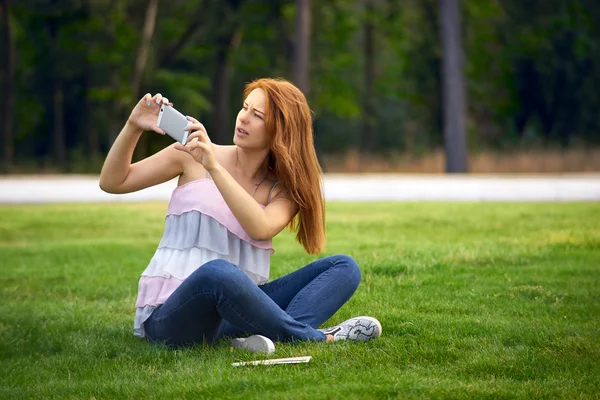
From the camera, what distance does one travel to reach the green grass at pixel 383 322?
434 cm

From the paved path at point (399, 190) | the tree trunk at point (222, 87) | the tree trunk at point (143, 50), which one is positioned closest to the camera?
the paved path at point (399, 190)

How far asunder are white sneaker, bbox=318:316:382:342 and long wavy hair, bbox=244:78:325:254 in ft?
1.45

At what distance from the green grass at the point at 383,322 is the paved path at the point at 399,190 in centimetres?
435

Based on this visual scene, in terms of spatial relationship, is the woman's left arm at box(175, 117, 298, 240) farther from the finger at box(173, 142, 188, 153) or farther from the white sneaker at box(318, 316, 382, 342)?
the white sneaker at box(318, 316, 382, 342)

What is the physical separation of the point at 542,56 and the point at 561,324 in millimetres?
33654

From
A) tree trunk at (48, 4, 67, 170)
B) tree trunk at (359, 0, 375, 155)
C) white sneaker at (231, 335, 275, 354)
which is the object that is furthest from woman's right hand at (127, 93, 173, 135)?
tree trunk at (359, 0, 375, 155)

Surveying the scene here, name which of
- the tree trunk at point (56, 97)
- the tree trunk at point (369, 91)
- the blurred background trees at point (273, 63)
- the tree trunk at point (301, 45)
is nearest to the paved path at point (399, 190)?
the tree trunk at point (301, 45)

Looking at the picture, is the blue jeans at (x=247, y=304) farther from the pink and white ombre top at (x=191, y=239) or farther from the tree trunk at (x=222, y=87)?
the tree trunk at (x=222, y=87)

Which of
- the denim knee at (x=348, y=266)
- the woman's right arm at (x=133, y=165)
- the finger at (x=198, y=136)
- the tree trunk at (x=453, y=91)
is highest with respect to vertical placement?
the tree trunk at (x=453, y=91)

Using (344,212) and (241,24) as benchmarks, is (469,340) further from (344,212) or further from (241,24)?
(241,24)

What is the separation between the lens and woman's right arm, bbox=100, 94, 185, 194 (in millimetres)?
4797

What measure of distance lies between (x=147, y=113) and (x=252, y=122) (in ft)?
1.77

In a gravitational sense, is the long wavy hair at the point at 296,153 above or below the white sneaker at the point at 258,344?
above

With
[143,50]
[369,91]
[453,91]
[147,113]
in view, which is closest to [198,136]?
[147,113]
